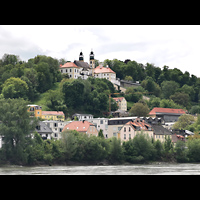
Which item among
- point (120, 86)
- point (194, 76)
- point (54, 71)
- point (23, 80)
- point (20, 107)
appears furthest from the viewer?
point (194, 76)

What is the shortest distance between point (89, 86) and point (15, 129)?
65.2m

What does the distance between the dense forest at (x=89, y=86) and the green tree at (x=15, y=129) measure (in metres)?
50.7

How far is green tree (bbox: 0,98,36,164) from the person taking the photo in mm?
56469

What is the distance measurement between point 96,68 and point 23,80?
37847 mm

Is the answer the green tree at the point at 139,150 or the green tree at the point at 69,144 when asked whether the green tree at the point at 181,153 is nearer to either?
the green tree at the point at 139,150

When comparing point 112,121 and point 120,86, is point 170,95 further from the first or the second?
point 112,121

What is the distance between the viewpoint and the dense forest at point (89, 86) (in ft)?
377

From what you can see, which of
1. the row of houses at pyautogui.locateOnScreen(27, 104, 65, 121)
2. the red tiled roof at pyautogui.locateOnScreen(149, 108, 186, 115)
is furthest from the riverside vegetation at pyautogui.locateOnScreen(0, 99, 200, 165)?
the red tiled roof at pyautogui.locateOnScreen(149, 108, 186, 115)

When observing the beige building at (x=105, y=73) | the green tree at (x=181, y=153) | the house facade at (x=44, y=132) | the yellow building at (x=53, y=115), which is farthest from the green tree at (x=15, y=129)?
the beige building at (x=105, y=73)

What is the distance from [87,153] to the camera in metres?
63.1

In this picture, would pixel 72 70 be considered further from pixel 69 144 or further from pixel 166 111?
pixel 69 144

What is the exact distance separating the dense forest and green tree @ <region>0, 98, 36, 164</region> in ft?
166

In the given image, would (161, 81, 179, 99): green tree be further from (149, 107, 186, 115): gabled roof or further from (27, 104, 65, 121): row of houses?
(27, 104, 65, 121): row of houses
